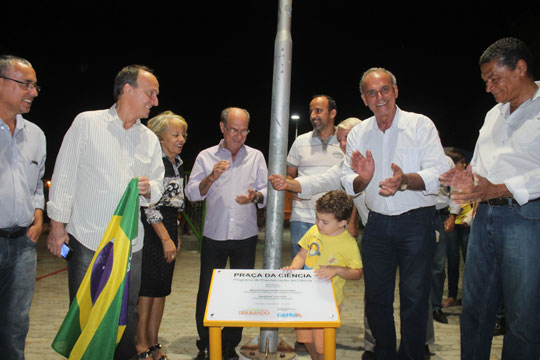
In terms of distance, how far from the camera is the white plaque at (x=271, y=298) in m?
2.49

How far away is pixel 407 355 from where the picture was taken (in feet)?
10.4

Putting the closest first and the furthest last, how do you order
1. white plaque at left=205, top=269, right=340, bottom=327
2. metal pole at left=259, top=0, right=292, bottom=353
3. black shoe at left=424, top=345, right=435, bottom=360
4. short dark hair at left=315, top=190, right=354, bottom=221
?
white plaque at left=205, top=269, right=340, bottom=327
short dark hair at left=315, top=190, right=354, bottom=221
metal pole at left=259, top=0, right=292, bottom=353
black shoe at left=424, top=345, right=435, bottom=360

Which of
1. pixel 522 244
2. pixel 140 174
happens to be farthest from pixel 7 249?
pixel 522 244

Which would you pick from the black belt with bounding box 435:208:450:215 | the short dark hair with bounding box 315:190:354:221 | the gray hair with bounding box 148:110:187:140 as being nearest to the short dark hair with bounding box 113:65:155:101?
the gray hair with bounding box 148:110:187:140

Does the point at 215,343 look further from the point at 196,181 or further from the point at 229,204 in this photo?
the point at 196,181

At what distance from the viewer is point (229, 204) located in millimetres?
4172

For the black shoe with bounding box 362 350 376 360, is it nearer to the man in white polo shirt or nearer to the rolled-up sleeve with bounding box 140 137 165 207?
the man in white polo shirt

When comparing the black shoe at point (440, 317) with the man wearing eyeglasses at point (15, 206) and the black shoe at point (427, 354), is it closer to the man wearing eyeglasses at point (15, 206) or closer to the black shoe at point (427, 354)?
the black shoe at point (427, 354)

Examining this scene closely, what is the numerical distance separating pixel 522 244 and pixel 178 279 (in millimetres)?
6048

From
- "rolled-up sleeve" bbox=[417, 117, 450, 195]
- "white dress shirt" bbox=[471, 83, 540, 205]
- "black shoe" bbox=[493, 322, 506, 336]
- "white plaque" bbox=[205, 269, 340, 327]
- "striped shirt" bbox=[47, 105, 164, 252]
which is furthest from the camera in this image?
"black shoe" bbox=[493, 322, 506, 336]

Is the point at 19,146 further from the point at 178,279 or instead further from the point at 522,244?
the point at 178,279

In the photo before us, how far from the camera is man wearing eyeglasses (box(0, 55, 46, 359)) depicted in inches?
112

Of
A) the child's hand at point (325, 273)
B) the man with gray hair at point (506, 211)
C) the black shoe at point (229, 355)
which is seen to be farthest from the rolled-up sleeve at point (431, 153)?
the black shoe at point (229, 355)

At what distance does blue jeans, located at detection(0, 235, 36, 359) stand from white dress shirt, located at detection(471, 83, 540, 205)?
3.22 m
